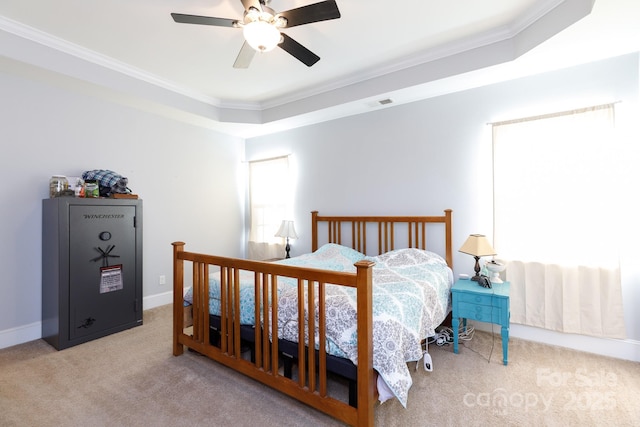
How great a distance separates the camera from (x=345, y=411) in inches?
61.7

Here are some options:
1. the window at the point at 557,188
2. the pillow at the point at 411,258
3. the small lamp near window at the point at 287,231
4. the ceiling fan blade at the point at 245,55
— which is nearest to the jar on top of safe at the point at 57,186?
the ceiling fan blade at the point at 245,55

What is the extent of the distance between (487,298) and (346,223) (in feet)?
6.05

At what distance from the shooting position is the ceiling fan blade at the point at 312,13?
1666 mm

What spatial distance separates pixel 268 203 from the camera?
459 cm

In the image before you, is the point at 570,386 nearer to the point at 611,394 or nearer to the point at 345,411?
the point at 611,394

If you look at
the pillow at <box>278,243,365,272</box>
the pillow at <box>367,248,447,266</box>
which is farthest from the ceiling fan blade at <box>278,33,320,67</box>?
the pillow at <box>367,248,447,266</box>

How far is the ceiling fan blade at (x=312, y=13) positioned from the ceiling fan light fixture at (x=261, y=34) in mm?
113

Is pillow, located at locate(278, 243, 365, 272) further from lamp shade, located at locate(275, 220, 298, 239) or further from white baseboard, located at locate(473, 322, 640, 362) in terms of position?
white baseboard, located at locate(473, 322, 640, 362)

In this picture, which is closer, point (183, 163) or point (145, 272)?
point (145, 272)

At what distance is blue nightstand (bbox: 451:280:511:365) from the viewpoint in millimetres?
2295

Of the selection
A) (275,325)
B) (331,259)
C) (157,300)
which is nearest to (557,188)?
(331,259)

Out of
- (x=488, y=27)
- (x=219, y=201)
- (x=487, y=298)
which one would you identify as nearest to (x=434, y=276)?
(x=487, y=298)

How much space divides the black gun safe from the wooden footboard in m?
0.94

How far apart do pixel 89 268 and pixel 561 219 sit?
4.25m
